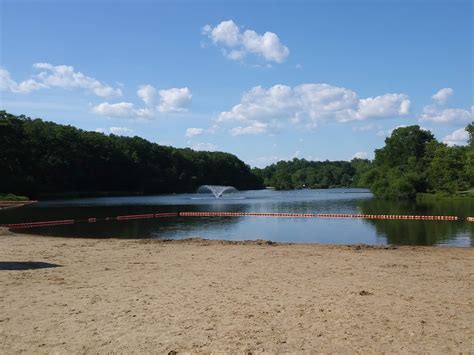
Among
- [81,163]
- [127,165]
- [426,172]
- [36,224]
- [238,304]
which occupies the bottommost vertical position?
[36,224]

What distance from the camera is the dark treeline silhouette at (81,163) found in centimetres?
9406

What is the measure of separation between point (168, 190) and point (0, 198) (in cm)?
9047

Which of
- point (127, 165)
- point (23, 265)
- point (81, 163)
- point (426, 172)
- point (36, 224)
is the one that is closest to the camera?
point (23, 265)

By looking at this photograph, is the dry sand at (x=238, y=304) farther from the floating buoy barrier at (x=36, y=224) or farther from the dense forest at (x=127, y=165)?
the dense forest at (x=127, y=165)

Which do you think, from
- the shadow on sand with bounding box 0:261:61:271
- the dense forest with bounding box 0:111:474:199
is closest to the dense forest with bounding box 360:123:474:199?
the dense forest with bounding box 0:111:474:199

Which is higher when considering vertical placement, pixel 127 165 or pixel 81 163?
pixel 127 165

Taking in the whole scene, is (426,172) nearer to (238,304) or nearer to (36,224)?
(36,224)

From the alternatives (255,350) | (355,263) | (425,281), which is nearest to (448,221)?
(355,263)

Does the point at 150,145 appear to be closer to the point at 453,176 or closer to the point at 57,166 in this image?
the point at 57,166

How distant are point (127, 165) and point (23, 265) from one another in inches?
5478

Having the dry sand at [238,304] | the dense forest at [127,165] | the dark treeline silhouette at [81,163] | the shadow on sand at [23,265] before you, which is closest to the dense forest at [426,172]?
the dense forest at [127,165]

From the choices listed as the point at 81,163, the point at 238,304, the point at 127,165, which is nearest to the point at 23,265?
the point at 238,304

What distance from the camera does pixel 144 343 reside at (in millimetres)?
7434

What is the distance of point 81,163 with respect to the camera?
128m
